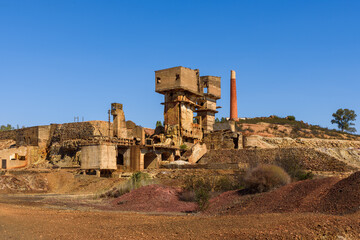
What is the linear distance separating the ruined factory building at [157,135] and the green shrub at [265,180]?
18153mm

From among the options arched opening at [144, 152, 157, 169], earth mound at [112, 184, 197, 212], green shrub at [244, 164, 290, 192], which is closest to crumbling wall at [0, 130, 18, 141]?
arched opening at [144, 152, 157, 169]

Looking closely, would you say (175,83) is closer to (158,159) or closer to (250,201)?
(158,159)

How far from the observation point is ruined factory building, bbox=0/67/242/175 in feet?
134

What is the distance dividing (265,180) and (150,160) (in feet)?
68.3

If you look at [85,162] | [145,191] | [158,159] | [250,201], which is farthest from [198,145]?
[250,201]

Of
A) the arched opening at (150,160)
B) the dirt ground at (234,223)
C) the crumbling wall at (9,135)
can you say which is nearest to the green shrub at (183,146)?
the arched opening at (150,160)

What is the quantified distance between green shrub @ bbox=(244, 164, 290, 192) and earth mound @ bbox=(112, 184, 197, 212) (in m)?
3.08

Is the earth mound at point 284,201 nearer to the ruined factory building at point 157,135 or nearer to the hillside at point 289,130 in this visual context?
the ruined factory building at point 157,135

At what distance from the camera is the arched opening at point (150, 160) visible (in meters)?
38.3

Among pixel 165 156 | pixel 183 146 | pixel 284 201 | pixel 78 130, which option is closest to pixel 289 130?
pixel 183 146

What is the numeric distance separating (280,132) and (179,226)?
55.9 m

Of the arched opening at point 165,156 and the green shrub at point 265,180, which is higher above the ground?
the arched opening at point 165,156

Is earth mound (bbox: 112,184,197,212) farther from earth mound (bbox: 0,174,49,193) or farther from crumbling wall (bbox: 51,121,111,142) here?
crumbling wall (bbox: 51,121,111,142)

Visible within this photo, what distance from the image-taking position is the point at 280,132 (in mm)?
65500
